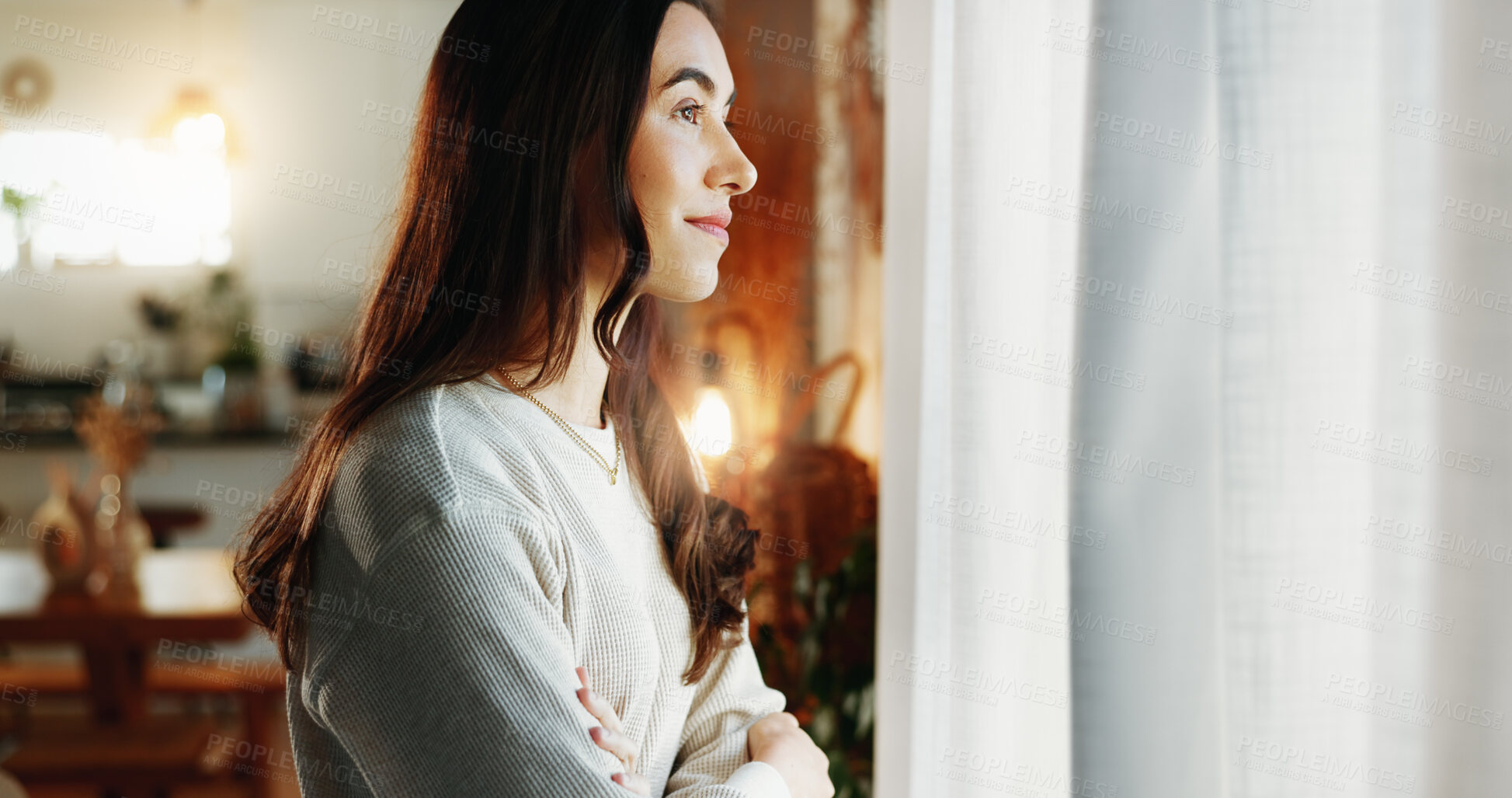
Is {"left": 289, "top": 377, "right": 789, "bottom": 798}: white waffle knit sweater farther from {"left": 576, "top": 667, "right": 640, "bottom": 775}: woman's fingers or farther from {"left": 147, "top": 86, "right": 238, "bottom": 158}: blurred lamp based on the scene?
{"left": 147, "top": 86, "right": 238, "bottom": 158}: blurred lamp

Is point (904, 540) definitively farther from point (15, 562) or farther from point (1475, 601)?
point (15, 562)

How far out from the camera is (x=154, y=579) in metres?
3.02

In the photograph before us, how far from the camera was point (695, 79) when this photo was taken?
0.93m

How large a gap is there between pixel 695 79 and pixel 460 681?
54 cm

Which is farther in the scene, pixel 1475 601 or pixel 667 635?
pixel 667 635

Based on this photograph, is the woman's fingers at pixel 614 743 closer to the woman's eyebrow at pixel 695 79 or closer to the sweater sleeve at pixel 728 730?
the sweater sleeve at pixel 728 730

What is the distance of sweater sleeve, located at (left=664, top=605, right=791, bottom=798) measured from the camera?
35.2 inches

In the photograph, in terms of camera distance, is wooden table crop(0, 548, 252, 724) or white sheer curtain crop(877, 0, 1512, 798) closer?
white sheer curtain crop(877, 0, 1512, 798)

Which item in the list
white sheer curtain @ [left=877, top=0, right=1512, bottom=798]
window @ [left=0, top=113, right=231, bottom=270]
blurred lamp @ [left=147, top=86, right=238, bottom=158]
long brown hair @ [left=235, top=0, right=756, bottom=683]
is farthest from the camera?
window @ [left=0, top=113, right=231, bottom=270]

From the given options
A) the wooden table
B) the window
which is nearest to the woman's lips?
the wooden table

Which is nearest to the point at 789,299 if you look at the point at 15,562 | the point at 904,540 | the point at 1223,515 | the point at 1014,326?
the point at 904,540

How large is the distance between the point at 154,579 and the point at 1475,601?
321 centimetres

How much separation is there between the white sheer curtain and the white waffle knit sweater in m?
0.34

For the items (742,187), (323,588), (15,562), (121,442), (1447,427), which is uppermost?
(742,187)
